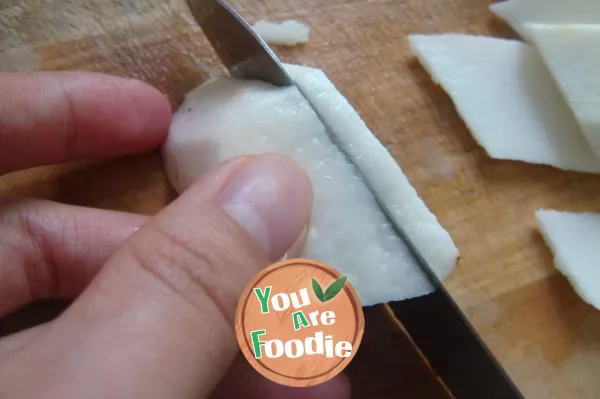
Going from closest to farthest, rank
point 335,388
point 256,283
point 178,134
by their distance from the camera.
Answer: point 256,283, point 335,388, point 178,134

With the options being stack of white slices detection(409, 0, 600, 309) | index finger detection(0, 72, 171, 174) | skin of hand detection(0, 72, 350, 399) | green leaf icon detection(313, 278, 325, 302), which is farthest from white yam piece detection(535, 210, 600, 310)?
index finger detection(0, 72, 171, 174)

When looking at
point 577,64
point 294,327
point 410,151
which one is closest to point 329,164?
point 410,151

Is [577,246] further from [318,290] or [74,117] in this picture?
[74,117]


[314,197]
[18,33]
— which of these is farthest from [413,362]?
[18,33]

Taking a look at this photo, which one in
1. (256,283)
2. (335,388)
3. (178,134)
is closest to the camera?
(256,283)

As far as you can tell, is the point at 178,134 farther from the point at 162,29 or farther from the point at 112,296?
the point at 112,296

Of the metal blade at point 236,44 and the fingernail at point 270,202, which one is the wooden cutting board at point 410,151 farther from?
the fingernail at point 270,202
